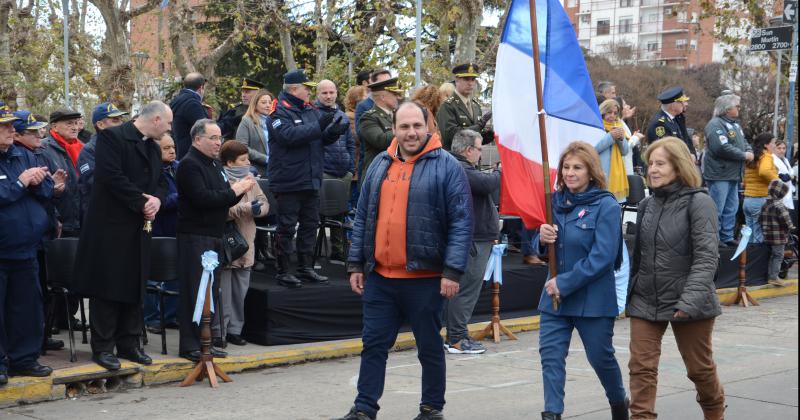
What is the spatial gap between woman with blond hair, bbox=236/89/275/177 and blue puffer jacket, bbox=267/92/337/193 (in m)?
1.63

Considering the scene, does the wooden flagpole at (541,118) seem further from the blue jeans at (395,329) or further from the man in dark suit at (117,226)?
→ the man in dark suit at (117,226)

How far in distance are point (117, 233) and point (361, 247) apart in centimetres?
A: 231

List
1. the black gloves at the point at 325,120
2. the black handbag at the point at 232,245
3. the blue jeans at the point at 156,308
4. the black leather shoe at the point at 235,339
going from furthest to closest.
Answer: the blue jeans at the point at 156,308
the black gloves at the point at 325,120
the black leather shoe at the point at 235,339
the black handbag at the point at 232,245

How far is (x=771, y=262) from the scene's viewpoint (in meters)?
14.5

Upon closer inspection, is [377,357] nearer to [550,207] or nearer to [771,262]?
[550,207]

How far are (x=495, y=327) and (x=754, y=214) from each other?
19.6ft

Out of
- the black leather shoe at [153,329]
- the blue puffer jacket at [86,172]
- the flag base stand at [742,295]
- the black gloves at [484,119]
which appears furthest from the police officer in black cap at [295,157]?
the flag base stand at [742,295]

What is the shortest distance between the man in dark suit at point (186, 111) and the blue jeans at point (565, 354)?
5707 millimetres

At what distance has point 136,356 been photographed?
310 inches

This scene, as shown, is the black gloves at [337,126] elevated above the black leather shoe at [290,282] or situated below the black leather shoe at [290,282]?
above

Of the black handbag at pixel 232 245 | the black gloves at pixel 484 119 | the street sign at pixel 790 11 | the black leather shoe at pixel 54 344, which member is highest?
the street sign at pixel 790 11

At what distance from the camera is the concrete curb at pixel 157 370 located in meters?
7.12

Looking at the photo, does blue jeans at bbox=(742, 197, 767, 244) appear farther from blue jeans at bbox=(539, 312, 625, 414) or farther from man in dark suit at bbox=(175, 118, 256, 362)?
blue jeans at bbox=(539, 312, 625, 414)

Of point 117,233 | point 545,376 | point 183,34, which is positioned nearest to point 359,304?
point 117,233
